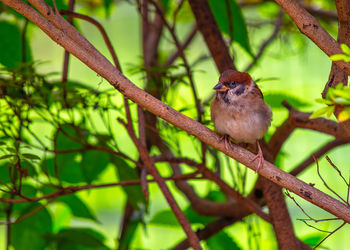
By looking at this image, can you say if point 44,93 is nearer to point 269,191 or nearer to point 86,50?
point 86,50

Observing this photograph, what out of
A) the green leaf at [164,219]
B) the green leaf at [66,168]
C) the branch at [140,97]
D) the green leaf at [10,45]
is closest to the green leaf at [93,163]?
the green leaf at [66,168]

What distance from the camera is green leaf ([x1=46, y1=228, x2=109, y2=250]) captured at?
2.02 metres

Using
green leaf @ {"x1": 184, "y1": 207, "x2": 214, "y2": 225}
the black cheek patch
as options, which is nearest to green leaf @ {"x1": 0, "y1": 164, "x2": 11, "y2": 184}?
green leaf @ {"x1": 184, "y1": 207, "x2": 214, "y2": 225}

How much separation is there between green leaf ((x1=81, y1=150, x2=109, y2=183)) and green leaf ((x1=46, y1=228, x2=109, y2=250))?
22 centimetres

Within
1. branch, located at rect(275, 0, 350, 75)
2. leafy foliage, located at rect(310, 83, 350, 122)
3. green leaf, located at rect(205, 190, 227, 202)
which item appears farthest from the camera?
green leaf, located at rect(205, 190, 227, 202)

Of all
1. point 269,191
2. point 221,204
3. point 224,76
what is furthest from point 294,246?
point 224,76

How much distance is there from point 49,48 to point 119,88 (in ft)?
11.1

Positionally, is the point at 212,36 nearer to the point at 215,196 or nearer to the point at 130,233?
the point at 215,196

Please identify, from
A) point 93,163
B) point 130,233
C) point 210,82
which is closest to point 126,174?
point 93,163

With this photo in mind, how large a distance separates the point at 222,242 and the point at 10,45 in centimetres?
120

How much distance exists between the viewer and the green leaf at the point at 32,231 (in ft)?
6.43

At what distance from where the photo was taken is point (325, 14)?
320 centimetres

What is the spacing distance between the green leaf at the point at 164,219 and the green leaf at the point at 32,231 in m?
0.46

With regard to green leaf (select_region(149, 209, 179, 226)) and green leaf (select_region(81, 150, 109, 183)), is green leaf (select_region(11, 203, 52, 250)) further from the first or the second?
green leaf (select_region(149, 209, 179, 226))
